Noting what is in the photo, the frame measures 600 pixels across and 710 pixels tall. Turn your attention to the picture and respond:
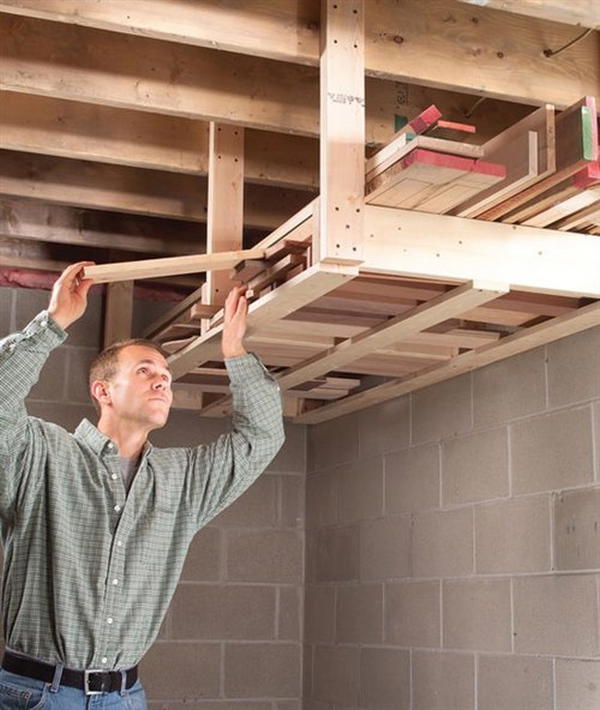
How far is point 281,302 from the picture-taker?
11.1 ft

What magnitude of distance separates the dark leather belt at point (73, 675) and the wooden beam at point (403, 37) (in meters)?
1.66

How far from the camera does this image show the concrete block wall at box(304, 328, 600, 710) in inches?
147

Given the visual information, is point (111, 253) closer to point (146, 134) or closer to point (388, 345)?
point (146, 134)

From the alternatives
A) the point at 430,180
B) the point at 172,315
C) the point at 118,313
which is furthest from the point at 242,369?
the point at 118,313

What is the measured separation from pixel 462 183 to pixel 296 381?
71.1 inches

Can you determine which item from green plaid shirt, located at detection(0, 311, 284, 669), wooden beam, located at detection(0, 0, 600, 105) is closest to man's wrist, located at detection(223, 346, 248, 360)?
green plaid shirt, located at detection(0, 311, 284, 669)

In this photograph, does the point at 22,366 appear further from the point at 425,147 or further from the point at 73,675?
the point at 425,147

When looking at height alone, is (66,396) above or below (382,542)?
above

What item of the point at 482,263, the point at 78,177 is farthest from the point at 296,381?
the point at 482,263

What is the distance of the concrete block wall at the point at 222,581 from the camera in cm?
532

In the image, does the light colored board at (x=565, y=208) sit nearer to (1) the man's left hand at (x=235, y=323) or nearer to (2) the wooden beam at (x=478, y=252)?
(2) the wooden beam at (x=478, y=252)

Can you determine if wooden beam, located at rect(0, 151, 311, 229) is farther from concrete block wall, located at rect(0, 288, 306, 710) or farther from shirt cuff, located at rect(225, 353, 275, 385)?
shirt cuff, located at rect(225, 353, 275, 385)

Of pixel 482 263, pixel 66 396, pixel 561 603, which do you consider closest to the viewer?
pixel 482 263

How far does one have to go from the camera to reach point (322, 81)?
10.1 feet
